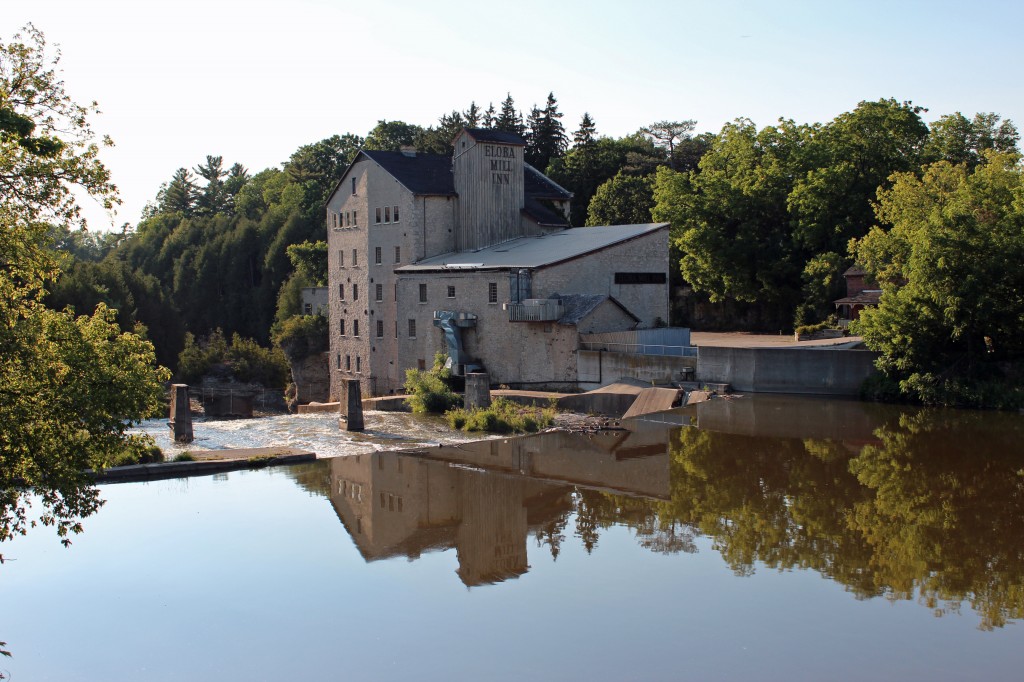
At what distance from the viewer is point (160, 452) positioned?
25844mm

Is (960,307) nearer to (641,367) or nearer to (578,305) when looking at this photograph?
(641,367)

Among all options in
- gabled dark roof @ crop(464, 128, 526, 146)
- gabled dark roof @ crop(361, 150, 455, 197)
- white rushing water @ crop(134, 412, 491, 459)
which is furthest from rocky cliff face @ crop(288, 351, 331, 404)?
white rushing water @ crop(134, 412, 491, 459)

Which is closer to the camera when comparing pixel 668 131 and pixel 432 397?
pixel 432 397

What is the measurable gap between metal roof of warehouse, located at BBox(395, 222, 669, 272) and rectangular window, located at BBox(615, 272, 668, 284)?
1379 mm

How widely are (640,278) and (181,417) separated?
19.3 m

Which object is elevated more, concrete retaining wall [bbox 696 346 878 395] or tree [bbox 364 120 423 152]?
tree [bbox 364 120 423 152]

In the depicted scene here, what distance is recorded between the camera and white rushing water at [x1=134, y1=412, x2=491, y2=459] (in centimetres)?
2864

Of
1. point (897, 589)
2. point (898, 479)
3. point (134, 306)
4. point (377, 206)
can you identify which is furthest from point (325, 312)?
point (897, 589)

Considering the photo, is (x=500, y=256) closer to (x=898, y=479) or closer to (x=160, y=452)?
(x=160, y=452)

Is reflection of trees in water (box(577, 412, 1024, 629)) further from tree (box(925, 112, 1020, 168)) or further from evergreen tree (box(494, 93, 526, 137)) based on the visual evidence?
evergreen tree (box(494, 93, 526, 137))

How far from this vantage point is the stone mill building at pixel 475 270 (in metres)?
38.2

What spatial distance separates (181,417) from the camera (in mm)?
29781

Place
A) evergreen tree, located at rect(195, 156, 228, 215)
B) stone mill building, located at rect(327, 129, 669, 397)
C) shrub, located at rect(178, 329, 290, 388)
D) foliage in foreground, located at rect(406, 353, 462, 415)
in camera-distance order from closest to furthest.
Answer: foliage in foreground, located at rect(406, 353, 462, 415) → stone mill building, located at rect(327, 129, 669, 397) → shrub, located at rect(178, 329, 290, 388) → evergreen tree, located at rect(195, 156, 228, 215)

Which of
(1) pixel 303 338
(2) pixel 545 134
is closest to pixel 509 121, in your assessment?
(2) pixel 545 134
